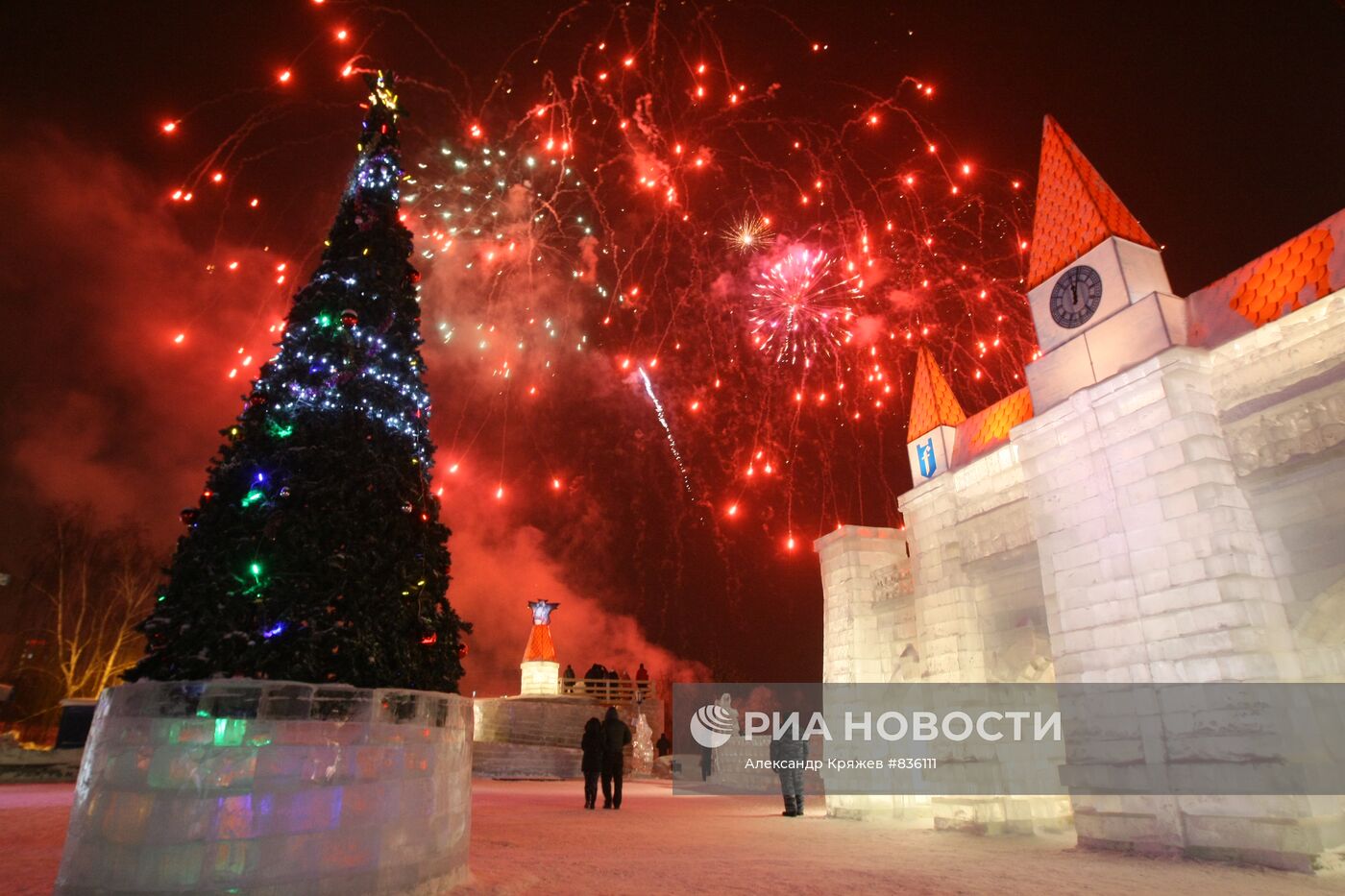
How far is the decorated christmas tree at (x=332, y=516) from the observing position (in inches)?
198

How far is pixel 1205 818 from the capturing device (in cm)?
742

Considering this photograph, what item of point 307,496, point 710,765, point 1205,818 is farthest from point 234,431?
point 710,765

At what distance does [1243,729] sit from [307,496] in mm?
9343

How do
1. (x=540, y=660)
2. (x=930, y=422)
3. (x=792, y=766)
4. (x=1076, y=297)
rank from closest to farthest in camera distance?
(x=1076, y=297), (x=792, y=766), (x=930, y=422), (x=540, y=660)

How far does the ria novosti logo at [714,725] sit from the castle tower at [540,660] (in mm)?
10426

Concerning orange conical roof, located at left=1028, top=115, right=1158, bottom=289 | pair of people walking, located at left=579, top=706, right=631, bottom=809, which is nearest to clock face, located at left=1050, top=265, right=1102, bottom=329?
orange conical roof, located at left=1028, top=115, right=1158, bottom=289

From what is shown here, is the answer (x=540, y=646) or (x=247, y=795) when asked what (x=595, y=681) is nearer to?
(x=540, y=646)

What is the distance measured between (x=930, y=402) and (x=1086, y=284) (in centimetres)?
465

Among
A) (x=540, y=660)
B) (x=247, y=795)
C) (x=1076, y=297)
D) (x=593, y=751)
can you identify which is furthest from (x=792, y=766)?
(x=540, y=660)

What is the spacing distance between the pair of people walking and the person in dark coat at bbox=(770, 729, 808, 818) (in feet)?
9.39

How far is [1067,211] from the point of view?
10.5 metres

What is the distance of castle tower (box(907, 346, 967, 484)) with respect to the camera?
13734mm

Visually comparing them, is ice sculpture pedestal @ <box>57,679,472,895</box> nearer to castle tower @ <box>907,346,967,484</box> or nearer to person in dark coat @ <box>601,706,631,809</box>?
person in dark coat @ <box>601,706,631,809</box>

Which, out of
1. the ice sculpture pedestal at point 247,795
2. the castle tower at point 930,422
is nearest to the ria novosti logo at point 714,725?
the castle tower at point 930,422
